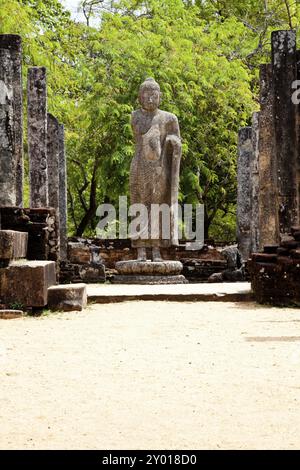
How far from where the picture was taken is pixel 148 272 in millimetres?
13422

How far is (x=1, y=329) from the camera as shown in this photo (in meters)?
8.01

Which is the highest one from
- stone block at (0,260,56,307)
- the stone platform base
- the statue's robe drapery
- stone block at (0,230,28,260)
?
the statue's robe drapery

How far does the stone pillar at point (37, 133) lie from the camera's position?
563 inches

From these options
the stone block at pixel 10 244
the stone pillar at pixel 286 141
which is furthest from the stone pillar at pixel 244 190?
the stone block at pixel 10 244

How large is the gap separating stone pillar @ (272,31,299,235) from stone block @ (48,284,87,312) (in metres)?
3.41

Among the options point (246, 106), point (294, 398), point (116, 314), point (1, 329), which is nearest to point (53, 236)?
point (116, 314)

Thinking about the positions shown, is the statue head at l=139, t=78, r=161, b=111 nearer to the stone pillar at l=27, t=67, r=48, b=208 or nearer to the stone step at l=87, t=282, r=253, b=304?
the stone pillar at l=27, t=67, r=48, b=208

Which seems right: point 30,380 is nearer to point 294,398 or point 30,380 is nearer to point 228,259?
point 294,398

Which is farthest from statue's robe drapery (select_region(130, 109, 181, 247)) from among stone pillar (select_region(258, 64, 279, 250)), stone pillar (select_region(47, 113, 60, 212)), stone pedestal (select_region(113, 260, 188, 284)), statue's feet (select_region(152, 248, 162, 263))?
stone pillar (select_region(47, 113, 60, 212))

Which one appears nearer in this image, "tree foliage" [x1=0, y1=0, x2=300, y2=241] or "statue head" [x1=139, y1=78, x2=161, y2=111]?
"statue head" [x1=139, y1=78, x2=161, y2=111]

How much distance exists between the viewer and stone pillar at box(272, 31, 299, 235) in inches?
453

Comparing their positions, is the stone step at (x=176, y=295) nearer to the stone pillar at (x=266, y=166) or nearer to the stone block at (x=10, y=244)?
the stone block at (x=10, y=244)

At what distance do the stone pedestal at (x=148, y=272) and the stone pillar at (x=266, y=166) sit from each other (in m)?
1.72

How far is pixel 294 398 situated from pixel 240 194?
40.9 feet
